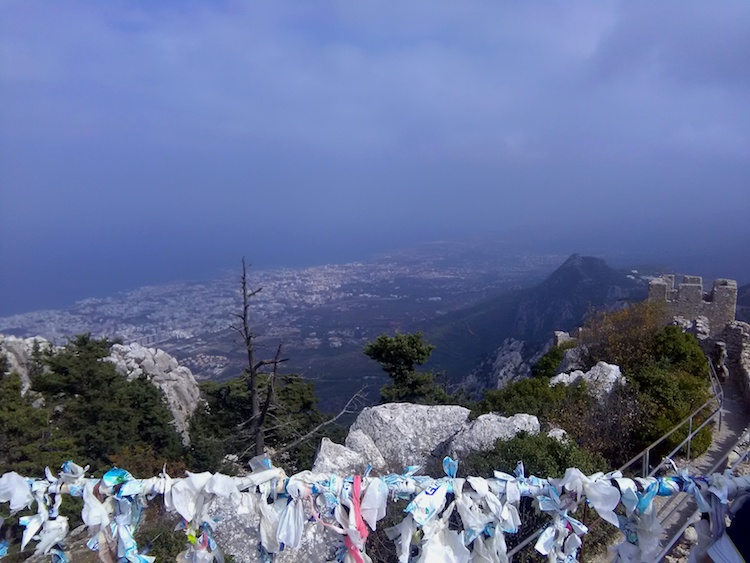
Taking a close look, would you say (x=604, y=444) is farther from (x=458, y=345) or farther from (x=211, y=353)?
(x=458, y=345)

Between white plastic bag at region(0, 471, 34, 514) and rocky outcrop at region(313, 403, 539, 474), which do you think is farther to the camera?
rocky outcrop at region(313, 403, 539, 474)

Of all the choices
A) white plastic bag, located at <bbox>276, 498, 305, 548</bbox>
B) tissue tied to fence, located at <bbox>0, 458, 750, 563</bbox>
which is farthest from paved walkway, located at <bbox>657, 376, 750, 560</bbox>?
white plastic bag, located at <bbox>276, 498, 305, 548</bbox>

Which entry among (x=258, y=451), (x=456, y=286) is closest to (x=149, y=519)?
(x=258, y=451)

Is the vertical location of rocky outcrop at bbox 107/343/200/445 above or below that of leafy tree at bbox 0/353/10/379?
below

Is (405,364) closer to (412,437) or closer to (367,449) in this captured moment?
(412,437)

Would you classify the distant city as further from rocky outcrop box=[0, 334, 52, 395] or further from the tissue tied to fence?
rocky outcrop box=[0, 334, 52, 395]

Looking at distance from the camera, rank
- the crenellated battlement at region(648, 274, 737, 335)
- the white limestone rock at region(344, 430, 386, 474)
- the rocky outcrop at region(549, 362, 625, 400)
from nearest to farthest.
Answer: the white limestone rock at region(344, 430, 386, 474) < the rocky outcrop at region(549, 362, 625, 400) < the crenellated battlement at region(648, 274, 737, 335)

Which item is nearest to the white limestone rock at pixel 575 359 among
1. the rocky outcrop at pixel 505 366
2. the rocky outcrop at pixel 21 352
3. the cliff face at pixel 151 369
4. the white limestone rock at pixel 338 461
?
the white limestone rock at pixel 338 461

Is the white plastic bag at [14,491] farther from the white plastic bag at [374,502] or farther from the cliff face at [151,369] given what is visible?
the cliff face at [151,369]
